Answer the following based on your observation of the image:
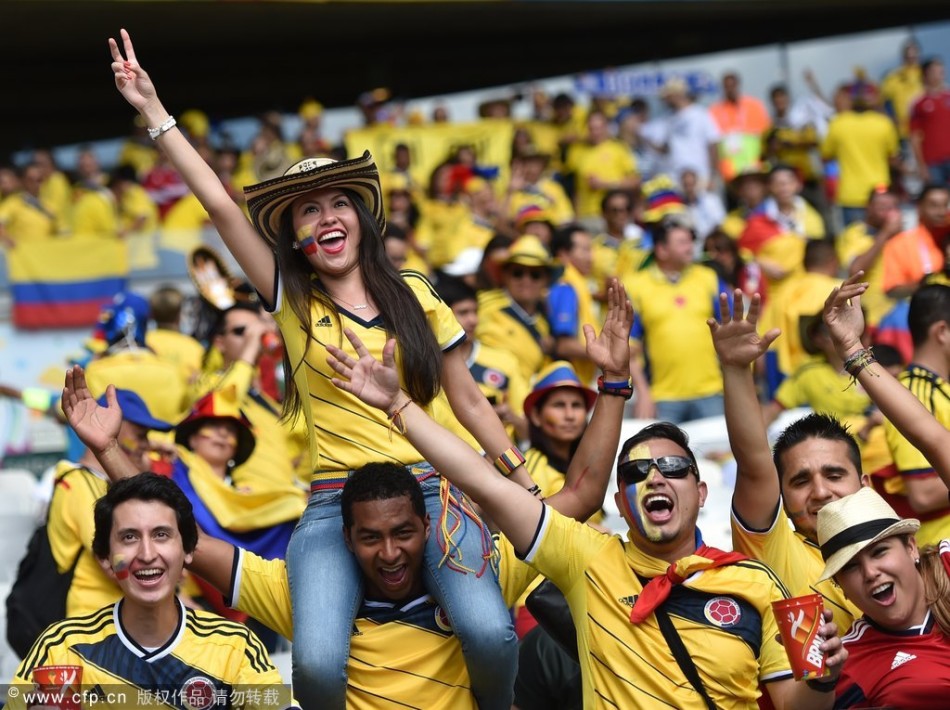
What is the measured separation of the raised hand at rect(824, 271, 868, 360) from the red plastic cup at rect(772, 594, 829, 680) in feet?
4.65

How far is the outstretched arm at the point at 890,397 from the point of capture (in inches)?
202

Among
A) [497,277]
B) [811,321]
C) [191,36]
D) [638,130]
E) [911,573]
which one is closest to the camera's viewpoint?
[911,573]

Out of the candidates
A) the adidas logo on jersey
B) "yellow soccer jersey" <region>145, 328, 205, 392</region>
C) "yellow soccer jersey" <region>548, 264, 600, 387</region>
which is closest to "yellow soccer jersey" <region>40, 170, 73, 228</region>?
"yellow soccer jersey" <region>145, 328, 205, 392</region>

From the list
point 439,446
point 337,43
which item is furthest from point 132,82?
point 337,43

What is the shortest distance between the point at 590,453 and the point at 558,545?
1.35 ft

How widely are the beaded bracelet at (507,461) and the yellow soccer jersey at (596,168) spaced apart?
35.5 ft

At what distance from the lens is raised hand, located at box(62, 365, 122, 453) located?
5.17 metres

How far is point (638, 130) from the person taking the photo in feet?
56.5

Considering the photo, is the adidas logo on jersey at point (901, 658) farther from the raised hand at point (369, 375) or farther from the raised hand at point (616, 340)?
the raised hand at point (369, 375)

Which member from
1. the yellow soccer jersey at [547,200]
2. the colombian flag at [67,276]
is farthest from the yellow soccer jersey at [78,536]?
the colombian flag at [67,276]

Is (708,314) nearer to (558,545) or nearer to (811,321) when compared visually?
(811,321)

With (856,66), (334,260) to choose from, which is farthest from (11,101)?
(334,260)

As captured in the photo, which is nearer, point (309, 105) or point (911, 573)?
point (911, 573)

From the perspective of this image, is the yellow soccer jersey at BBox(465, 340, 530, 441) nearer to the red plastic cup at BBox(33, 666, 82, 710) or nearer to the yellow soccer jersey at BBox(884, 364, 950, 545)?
the yellow soccer jersey at BBox(884, 364, 950, 545)
